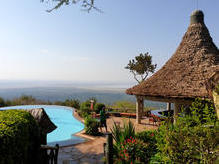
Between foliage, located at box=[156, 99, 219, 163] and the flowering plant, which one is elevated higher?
foliage, located at box=[156, 99, 219, 163]

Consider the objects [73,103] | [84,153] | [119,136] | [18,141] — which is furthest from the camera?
[73,103]

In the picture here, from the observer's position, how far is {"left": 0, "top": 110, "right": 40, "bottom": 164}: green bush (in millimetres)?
3529

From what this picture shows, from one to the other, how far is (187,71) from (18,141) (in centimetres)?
1147

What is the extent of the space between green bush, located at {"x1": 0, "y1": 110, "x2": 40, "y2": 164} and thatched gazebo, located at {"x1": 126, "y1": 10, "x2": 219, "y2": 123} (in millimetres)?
8582

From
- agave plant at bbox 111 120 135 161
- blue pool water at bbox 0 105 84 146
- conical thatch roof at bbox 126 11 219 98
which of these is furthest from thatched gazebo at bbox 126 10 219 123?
blue pool water at bbox 0 105 84 146

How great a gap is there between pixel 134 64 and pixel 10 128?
28.9m

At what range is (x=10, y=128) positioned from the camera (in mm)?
3971

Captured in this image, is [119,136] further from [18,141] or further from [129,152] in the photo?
[18,141]

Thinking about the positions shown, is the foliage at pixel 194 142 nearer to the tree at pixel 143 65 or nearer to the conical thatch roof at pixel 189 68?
the conical thatch roof at pixel 189 68

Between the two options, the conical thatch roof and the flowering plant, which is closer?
the flowering plant

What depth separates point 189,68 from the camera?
1203cm

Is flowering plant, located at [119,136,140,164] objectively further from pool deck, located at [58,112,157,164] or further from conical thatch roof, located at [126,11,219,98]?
conical thatch roof, located at [126,11,219,98]

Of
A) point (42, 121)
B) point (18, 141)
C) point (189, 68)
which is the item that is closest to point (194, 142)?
point (18, 141)

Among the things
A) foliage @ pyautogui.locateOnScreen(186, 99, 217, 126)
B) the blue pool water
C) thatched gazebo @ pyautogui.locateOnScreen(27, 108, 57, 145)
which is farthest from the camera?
the blue pool water
